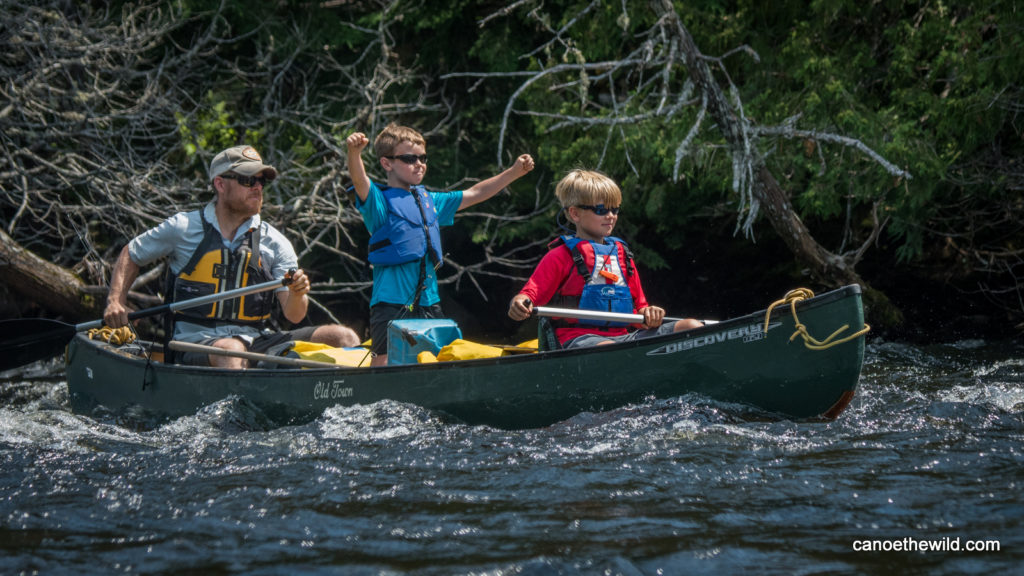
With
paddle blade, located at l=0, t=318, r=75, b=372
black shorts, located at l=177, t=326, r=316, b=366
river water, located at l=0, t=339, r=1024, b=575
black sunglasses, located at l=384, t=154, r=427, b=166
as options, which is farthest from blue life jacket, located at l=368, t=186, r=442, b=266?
paddle blade, located at l=0, t=318, r=75, b=372

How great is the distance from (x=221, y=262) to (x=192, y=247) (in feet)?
0.65

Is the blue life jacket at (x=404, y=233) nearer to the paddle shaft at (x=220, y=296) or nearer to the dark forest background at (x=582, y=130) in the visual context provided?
the paddle shaft at (x=220, y=296)

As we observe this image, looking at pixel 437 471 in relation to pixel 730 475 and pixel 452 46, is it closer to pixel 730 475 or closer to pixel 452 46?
pixel 730 475

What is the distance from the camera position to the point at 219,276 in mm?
5441

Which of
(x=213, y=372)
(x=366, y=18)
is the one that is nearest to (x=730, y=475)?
(x=213, y=372)

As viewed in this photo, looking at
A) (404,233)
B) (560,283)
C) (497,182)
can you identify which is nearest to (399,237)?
(404,233)

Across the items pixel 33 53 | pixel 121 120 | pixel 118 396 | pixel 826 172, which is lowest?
pixel 118 396

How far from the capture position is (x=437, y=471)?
3.77 meters

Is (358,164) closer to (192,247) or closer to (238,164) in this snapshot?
(238,164)

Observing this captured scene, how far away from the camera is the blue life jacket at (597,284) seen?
4961 mm

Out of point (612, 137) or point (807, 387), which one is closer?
point (807, 387)

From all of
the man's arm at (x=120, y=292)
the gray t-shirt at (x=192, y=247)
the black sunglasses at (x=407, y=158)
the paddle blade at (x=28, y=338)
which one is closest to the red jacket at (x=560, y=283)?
the black sunglasses at (x=407, y=158)

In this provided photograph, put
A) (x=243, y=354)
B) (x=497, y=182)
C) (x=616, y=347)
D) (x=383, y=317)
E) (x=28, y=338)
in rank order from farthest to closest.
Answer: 1. (x=28, y=338)
2. (x=497, y=182)
3. (x=383, y=317)
4. (x=243, y=354)
5. (x=616, y=347)

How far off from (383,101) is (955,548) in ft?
25.2
